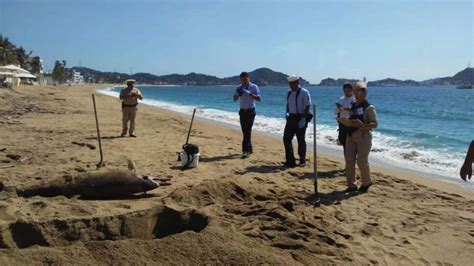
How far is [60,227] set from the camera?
16.5 ft

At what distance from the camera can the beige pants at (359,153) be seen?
23.6 feet

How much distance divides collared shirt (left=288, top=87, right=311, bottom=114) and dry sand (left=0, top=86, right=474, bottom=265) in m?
1.21

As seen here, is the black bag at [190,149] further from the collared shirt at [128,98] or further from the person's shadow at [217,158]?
the collared shirt at [128,98]

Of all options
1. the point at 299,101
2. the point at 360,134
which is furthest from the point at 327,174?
the point at 360,134

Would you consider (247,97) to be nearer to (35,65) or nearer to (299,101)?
(299,101)

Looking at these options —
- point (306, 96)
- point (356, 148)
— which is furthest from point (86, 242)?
point (306, 96)

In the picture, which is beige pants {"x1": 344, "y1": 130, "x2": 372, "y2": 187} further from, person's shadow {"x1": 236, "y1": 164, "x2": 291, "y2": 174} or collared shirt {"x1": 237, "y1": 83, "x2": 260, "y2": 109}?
collared shirt {"x1": 237, "y1": 83, "x2": 260, "y2": 109}

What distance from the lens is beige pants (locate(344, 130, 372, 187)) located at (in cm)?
720

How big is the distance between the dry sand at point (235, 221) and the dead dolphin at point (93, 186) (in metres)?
0.24

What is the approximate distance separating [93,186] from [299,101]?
4269 mm

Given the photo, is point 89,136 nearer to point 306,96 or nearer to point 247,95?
point 247,95

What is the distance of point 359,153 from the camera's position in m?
7.25

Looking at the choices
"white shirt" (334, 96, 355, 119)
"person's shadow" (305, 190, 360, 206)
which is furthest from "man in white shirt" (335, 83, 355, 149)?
"person's shadow" (305, 190, 360, 206)

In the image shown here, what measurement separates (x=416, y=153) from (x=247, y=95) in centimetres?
664
